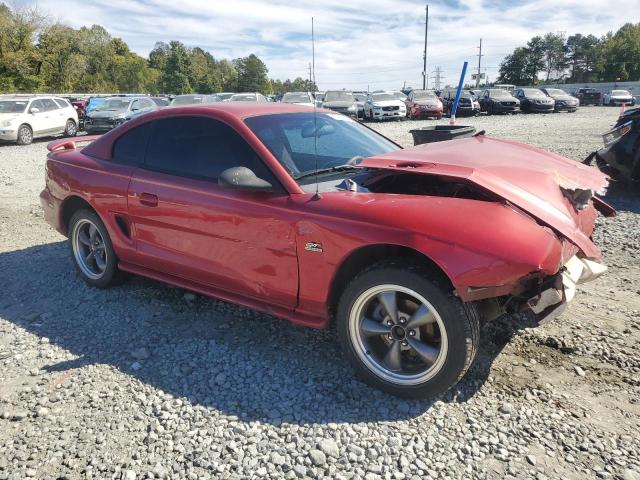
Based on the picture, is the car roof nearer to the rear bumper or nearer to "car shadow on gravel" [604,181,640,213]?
"car shadow on gravel" [604,181,640,213]

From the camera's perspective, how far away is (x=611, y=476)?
2.12m

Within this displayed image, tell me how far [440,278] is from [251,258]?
48.3 inches

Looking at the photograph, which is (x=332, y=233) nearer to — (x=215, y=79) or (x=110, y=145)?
(x=110, y=145)

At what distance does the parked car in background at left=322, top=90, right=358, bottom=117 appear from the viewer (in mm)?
21359

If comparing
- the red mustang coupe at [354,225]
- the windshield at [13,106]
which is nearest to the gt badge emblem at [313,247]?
the red mustang coupe at [354,225]

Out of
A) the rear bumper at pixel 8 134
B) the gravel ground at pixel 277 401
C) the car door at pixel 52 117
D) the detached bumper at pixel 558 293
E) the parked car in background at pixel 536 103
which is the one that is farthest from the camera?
the parked car in background at pixel 536 103

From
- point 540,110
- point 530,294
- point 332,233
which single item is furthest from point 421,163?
point 540,110

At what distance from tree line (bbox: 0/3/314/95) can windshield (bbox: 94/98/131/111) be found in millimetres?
7748

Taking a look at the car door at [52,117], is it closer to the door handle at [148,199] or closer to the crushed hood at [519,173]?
the door handle at [148,199]

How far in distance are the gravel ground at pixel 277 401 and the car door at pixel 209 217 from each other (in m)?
0.46

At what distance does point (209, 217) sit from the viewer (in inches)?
129

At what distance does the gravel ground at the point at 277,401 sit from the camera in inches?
89.6

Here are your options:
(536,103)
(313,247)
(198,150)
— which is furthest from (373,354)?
(536,103)

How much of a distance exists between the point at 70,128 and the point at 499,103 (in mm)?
22009
